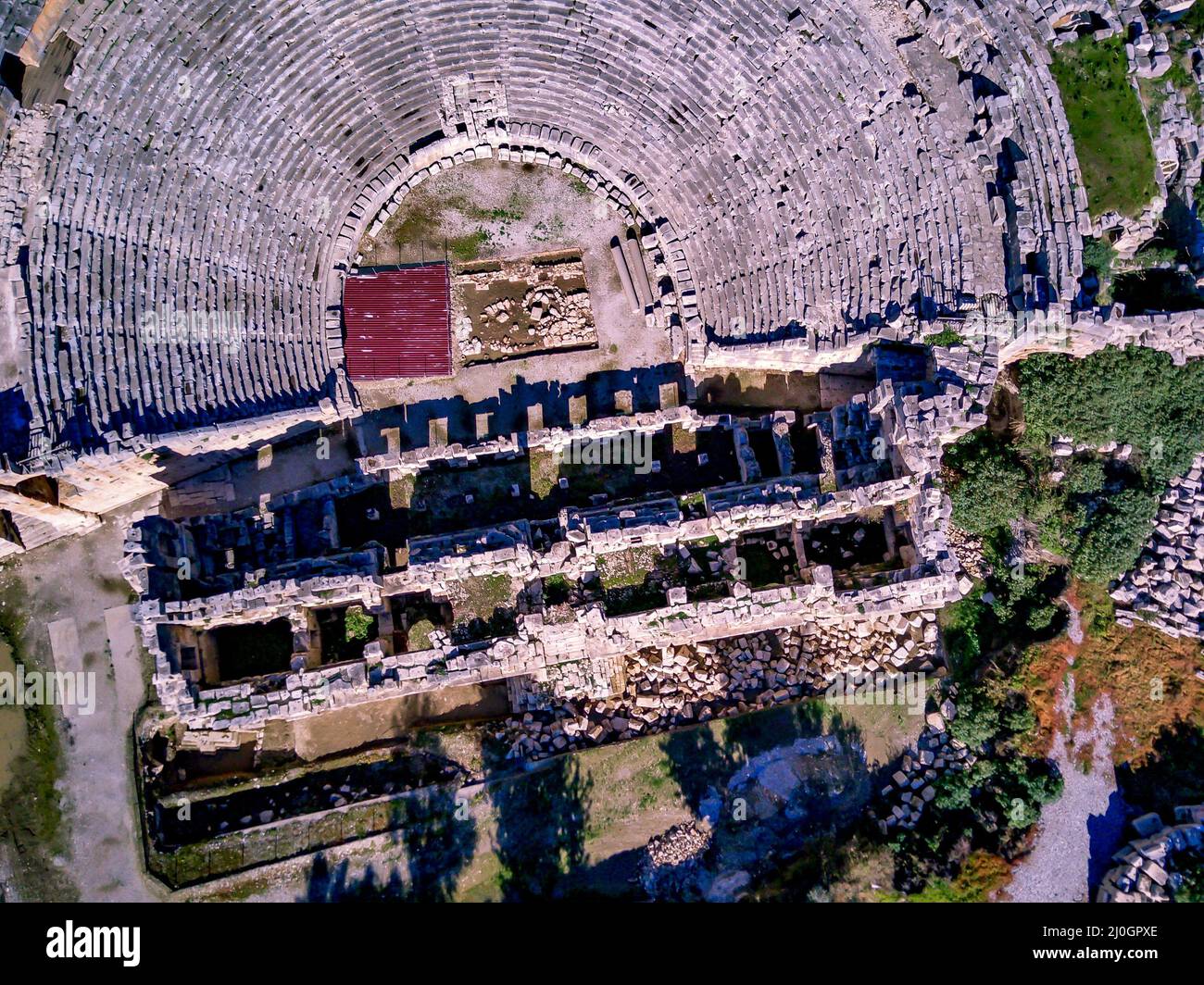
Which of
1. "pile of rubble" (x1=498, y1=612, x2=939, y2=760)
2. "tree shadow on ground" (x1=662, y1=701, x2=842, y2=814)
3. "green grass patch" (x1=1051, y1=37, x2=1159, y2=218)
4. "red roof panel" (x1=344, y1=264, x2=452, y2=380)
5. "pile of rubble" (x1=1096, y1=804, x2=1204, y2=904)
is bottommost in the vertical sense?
"pile of rubble" (x1=1096, y1=804, x2=1204, y2=904)

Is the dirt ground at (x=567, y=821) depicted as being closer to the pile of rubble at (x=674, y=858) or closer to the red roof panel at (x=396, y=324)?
the pile of rubble at (x=674, y=858)

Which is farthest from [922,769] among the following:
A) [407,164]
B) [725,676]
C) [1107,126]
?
[407,164]

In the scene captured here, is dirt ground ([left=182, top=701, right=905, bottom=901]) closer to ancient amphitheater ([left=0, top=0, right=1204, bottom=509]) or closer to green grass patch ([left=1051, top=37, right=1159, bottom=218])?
ancient amphitheater ([left=0, top=0, right=1204, bottom=509])

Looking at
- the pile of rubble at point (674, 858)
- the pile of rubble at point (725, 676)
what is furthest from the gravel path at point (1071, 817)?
the pile of rubble at point (674, 858)

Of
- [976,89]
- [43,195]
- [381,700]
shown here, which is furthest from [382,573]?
[976,89]

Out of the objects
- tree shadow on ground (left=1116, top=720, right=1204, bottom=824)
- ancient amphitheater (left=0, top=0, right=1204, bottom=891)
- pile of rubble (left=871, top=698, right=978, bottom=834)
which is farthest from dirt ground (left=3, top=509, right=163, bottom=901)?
tree shadow on ground (left=1116, top=720, right=1204, bottom=824)
